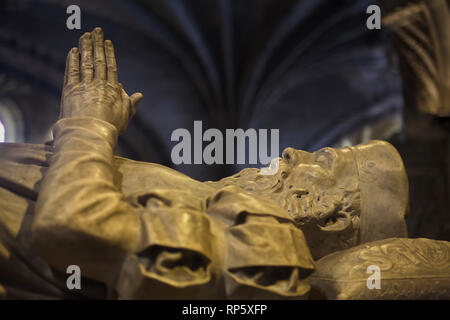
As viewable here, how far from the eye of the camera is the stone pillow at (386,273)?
190cm

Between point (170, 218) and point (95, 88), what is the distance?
721 millimetres

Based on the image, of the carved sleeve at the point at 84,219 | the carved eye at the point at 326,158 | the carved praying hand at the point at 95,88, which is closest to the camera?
the carved sleeve at the point at 84,219

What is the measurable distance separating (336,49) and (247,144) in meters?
3.01

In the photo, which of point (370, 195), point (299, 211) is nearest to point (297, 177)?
point (299, 211)

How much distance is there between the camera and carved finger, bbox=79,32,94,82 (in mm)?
2096

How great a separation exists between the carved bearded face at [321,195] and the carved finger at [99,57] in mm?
750

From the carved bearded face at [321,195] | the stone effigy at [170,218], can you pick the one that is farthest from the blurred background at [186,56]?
the carved bearded face at [321,195]

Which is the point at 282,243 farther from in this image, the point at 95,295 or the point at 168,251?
the point at 95,295

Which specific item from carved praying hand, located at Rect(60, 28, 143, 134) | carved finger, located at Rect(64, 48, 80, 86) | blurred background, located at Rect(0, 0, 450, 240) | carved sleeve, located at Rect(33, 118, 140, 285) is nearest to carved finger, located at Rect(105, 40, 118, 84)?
carved praying hand, located at Rect(60, 28, 143, 134)

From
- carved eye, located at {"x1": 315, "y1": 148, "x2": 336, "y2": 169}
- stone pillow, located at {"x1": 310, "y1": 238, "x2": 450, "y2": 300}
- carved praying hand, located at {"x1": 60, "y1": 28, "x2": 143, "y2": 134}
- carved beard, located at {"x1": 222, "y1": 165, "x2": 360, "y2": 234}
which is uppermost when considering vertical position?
carved praying hand, located at {"x1": 60, "y1": 28, "x2": 143, "y2": 134}

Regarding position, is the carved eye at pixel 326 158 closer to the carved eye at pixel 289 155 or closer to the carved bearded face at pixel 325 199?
the carved bearded face at pixel 325 199

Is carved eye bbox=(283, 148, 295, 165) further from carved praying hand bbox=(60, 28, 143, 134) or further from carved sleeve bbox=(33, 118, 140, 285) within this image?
carved sleeve bbox=(33, 118, 140, 285)

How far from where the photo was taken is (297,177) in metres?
2.18

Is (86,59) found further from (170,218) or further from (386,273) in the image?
(386,273)
